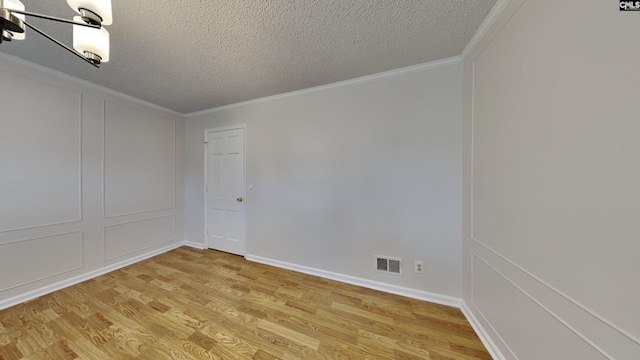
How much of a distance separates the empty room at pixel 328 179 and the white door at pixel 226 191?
4 centimetres

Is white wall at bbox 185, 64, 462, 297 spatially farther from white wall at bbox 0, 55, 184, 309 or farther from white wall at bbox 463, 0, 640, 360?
white wall at bbox 0, 55, 184, 309

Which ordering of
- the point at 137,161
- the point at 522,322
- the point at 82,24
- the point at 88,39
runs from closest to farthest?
the point at 82,24, the point at 88,39, the point at 522,322, the point at 137,161

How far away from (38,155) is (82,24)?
2.33 meters

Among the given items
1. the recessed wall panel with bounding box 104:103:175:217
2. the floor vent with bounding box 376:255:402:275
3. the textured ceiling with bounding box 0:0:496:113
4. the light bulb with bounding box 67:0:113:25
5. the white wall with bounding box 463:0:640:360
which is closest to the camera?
the white wall with bounding box 463:0:640:360

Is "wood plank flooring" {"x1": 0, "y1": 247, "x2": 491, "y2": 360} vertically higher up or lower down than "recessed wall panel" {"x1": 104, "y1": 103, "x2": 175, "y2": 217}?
lower down

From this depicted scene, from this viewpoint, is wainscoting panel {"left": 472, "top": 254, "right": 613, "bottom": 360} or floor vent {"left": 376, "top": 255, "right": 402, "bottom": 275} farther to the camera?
floor vent {"left": 376, "top": 255, "right": 402, "bottom": 275}

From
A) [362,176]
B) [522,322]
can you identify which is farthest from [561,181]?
[362,176]

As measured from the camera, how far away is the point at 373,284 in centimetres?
212

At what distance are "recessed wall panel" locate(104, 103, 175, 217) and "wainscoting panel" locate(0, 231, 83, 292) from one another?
46 centimetres

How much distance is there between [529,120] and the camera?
105 centimetres

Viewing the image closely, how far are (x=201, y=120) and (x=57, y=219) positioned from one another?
207cm

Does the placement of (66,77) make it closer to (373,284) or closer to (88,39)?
(88,39)

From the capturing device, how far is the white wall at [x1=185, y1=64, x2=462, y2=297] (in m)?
1.87

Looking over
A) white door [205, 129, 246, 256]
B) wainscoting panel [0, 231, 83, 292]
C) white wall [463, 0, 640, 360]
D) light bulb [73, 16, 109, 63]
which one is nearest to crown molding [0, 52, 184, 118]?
white door [205, 129, 246, 256]
